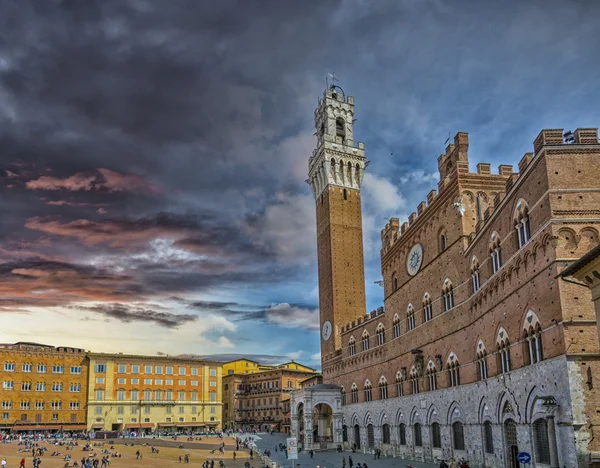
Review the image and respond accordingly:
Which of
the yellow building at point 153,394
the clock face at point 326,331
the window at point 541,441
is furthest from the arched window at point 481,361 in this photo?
the yellow building at point 153,394

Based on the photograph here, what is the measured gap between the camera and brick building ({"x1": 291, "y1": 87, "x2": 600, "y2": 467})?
2098 cm

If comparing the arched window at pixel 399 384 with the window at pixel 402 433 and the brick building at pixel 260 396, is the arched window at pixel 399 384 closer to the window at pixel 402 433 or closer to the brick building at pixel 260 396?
the window at pixel 402 433

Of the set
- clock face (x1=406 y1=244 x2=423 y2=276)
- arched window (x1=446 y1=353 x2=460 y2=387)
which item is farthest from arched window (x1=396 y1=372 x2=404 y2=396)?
arched window (x1=446 y1=353 x2=460 y2=387)

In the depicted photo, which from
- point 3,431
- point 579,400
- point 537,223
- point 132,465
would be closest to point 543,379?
point 579,400

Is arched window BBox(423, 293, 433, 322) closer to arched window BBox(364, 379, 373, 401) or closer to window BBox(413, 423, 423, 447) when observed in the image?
window BBox(413, 423, 423, 447)

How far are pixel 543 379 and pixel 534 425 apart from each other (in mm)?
2559

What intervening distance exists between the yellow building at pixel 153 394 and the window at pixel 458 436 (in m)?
70.0

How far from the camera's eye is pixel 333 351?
67125mm

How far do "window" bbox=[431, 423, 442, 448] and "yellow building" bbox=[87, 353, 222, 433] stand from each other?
66414mm

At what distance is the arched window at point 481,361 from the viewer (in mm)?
30391

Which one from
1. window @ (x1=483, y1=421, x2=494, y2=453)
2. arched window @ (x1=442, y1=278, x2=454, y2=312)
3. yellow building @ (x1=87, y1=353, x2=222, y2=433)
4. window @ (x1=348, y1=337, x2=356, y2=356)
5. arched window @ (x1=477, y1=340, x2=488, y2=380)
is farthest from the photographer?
yellow building @ (x1=87, y1=353, x2=222, y2=433)

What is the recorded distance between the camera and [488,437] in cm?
Result: 3031

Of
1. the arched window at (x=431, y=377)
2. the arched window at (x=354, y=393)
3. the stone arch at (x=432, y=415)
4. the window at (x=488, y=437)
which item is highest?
the arched window at (x=431, y=377)

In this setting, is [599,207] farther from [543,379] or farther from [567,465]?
[567,465]
